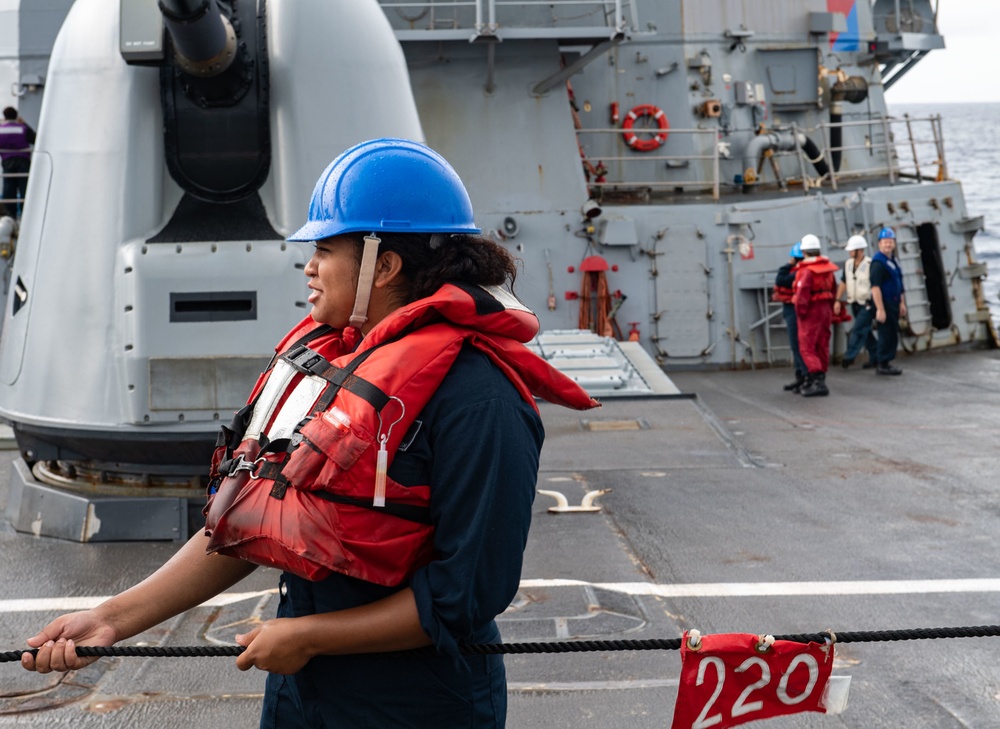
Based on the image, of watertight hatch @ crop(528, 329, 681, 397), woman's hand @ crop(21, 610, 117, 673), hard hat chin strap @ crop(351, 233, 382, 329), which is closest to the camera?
hard hat chin strap @ crop(351, 233, 382, 329)

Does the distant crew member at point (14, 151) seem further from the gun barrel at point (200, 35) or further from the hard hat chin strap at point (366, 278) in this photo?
the hard hat chin strap at point (366, 278)

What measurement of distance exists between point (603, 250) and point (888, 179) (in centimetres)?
478

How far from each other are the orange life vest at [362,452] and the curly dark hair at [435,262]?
0.04 m

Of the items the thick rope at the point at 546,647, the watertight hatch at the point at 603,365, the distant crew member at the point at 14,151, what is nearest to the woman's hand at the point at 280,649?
the thick rope at the point at 546,647

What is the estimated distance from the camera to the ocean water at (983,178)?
33288 millimetres

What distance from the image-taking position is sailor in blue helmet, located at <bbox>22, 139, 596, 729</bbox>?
6.04 ft

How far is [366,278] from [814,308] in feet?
33.5

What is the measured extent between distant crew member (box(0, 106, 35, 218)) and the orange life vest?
10.4 metres

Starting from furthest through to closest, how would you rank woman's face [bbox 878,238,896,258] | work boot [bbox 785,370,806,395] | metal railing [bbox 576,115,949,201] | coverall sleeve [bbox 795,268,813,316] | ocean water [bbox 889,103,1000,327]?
1. ocean water [bbox 889,103,1000,327]
2. metal railing [bbox 576,115,949,201]
3. woman's face [bbox 878,238,896,258]
4. work boot [bbox 785,370,806,395]
5. coverall sleeve [bbox 795,268,813,316]

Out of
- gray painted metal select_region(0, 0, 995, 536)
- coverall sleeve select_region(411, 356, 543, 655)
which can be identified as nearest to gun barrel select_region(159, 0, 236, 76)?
coverall sleeve select_region(411, 356, 543, 655)

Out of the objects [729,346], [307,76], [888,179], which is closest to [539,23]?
[729,346]

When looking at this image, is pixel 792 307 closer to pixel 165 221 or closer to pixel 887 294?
pixel 887 294

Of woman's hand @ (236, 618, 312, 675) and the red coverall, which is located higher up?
the red coverall

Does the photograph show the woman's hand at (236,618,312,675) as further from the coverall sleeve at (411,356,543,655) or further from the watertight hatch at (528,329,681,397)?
the watertight hatch at (528,329,681,397)
